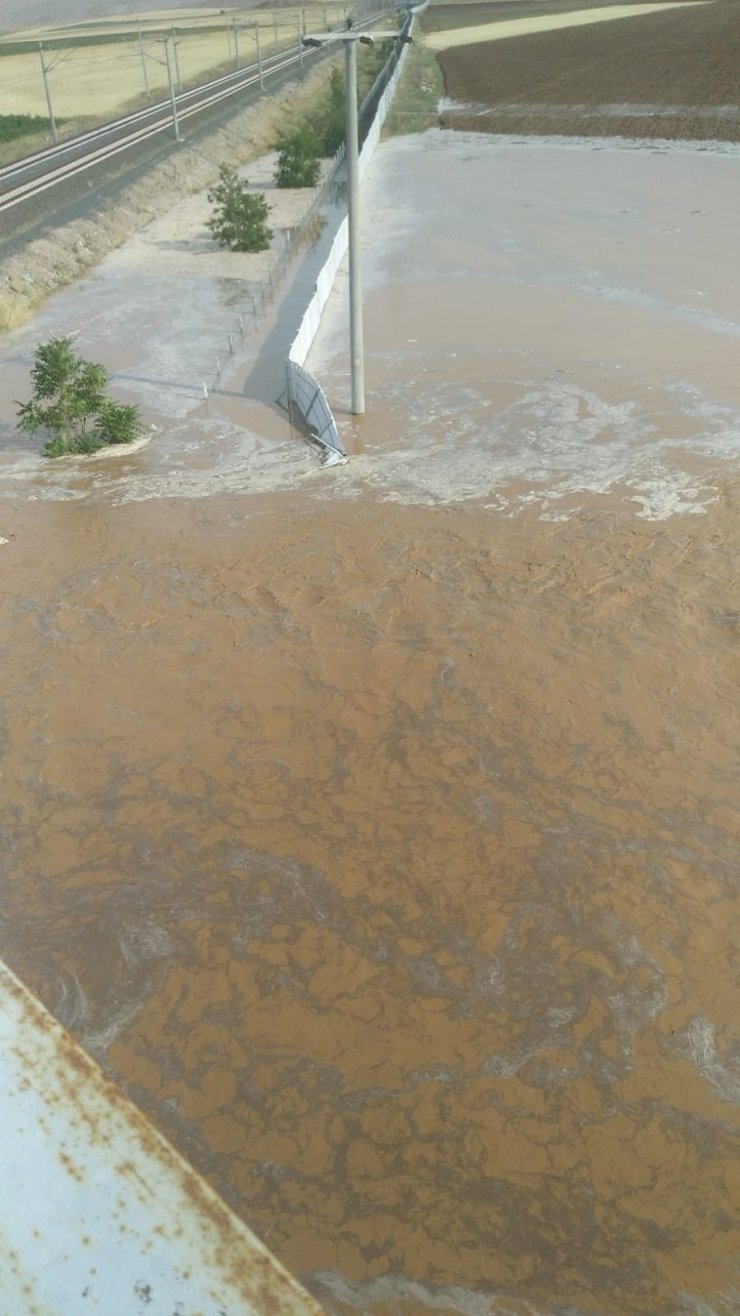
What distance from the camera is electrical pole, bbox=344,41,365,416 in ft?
50.1

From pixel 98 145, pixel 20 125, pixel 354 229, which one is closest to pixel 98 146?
pixel 98 145

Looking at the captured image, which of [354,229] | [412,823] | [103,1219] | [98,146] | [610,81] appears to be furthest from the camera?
[610,81]

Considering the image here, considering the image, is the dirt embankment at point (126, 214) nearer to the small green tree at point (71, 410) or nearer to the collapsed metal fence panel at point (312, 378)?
the collapsed metal fence panel at point (312, 378)

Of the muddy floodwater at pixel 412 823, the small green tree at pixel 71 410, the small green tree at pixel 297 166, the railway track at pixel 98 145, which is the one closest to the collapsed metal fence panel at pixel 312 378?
the muddy floodwater at pixel 412 823

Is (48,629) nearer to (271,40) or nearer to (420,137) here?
(420,137)

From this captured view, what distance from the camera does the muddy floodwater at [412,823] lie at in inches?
266

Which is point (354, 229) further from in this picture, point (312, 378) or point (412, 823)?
point (412, 823)

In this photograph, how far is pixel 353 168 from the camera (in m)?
16.2

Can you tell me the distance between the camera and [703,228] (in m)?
30.0

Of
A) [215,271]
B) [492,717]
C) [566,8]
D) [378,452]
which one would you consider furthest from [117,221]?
[566,8]

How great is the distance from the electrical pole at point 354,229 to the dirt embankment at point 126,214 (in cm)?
1101

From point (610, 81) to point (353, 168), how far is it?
48.3 metres

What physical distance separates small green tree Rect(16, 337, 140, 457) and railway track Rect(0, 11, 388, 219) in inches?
699

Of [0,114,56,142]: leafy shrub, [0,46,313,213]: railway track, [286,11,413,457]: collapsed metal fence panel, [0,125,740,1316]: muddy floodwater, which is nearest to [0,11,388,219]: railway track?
[0,46,313,213]: railway track
